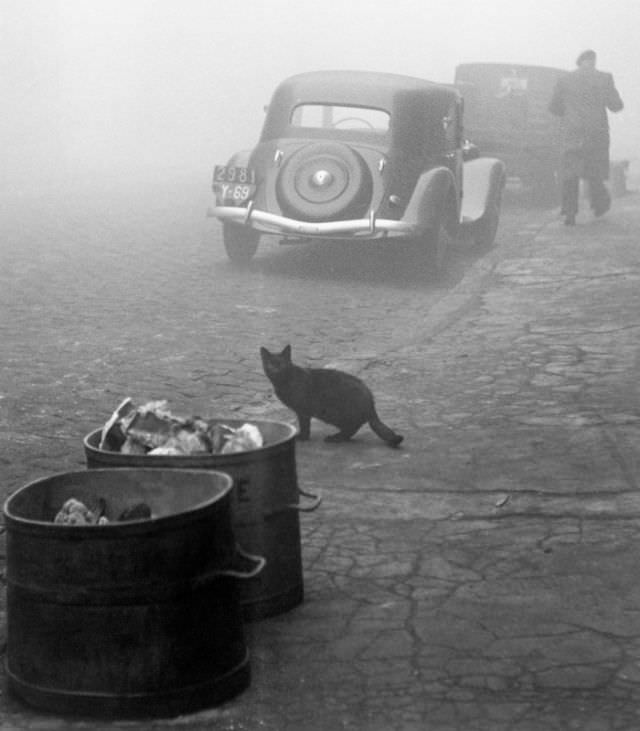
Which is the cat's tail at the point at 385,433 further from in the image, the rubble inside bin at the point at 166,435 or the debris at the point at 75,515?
the debris at the point at 75,515

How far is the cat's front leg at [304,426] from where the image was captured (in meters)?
7.26

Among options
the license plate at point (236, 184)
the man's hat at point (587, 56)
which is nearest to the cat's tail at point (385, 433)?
the license plate at point (236, 184)

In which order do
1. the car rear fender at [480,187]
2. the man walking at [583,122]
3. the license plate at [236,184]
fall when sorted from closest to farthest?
the license plate at [236,184] < the car rear fender at [480,187] < the man walking at [583,122]

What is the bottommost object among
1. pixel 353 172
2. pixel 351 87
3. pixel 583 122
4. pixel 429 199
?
pixel 429 199

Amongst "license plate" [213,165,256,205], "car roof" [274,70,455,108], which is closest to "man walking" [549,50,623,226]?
"car roof" [274,70,455,108]

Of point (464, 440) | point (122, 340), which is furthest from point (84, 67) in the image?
point (464, 440)

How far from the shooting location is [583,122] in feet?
57.7

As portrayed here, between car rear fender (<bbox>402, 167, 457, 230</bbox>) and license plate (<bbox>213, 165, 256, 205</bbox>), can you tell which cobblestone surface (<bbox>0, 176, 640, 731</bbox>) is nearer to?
car rear fender (<bbox>402, 167, 457, 230</bbox>)

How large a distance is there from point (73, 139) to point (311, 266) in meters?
34.2

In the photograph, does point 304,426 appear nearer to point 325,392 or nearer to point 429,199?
point 325,392

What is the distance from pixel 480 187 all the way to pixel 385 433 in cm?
957

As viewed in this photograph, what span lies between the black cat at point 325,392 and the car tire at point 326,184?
262 inches

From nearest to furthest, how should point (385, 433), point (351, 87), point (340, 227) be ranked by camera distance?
point (385, 433) < point (340, 227) < point (351, 87)

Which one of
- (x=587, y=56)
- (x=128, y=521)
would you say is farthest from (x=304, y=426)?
(x=587, y=56)
